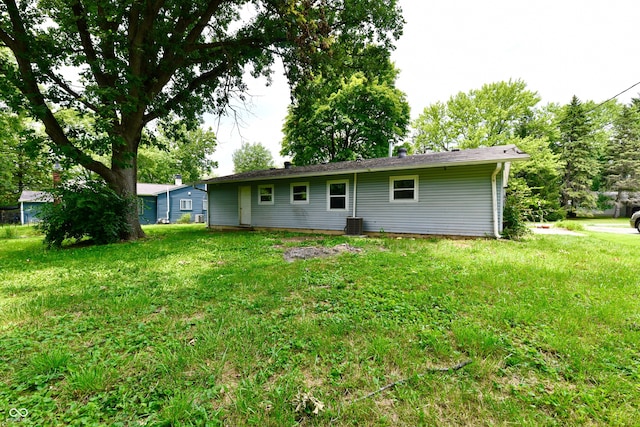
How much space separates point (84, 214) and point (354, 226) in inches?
343

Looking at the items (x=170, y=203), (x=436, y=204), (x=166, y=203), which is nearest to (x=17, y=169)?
(x=166, y=203)

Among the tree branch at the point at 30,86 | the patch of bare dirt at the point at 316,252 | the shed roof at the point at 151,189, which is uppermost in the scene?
the tree branch at the point at 30,86

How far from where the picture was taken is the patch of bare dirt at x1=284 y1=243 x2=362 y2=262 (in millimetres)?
5684

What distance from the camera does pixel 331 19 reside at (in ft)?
26.1

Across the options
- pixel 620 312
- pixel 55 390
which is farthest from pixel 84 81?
pixel 620 312

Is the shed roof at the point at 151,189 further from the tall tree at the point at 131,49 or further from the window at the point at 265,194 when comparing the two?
the window at the point at 265,194

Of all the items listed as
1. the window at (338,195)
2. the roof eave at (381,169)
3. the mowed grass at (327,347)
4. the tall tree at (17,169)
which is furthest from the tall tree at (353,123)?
the tall tree at (17,169)

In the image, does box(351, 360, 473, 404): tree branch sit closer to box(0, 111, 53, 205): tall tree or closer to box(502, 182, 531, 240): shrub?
box(502, 182, 531, 240): shrub

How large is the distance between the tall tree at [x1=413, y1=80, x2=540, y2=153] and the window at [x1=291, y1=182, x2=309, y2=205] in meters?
17.2

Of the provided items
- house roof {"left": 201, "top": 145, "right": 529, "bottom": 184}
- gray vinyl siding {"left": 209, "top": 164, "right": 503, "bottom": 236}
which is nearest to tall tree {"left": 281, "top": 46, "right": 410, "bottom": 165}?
house roof {"left": 201, "top": 145, "right": 529, "bottom": 184}

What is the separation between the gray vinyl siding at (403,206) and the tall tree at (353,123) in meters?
7.75

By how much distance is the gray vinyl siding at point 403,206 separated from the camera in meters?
7.63

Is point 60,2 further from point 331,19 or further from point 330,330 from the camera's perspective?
point 330,330

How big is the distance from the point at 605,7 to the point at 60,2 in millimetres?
16199
